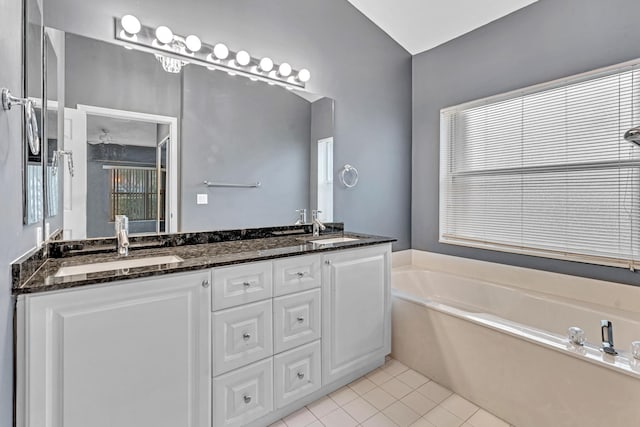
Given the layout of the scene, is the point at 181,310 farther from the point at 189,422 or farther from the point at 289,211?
the point at 289,211

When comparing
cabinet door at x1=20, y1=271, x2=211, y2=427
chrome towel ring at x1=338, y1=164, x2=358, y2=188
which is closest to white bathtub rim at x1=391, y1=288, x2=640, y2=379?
chrome towel ring at x1=338, y1=164, x2=358, y2=188

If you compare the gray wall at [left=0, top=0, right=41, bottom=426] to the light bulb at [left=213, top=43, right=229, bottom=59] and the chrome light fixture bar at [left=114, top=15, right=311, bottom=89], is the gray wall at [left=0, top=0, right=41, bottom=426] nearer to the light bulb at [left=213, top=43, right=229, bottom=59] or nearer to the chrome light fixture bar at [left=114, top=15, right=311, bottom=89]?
the chrome light fixture bar at [left=114, top=15, right=311, bottom=89]

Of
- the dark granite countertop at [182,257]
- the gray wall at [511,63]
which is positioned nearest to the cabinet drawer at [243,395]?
the dark granite countertop at [182,257]

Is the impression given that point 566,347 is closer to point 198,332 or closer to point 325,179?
point 198,332

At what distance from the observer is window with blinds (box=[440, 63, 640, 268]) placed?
6.88ft

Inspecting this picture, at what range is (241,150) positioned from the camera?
2.22 meters

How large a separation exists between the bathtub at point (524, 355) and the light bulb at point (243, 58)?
6.54ft

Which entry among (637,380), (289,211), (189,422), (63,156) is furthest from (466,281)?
(63,156)

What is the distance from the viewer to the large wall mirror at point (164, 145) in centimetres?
163

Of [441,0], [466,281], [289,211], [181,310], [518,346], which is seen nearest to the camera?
[181,310]

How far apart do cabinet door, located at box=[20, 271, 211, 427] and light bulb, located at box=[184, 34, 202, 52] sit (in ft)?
4.83

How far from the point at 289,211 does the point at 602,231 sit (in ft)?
7.18

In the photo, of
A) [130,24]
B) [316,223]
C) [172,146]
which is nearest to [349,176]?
[316,223]

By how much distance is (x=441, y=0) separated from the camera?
2.63 meters
